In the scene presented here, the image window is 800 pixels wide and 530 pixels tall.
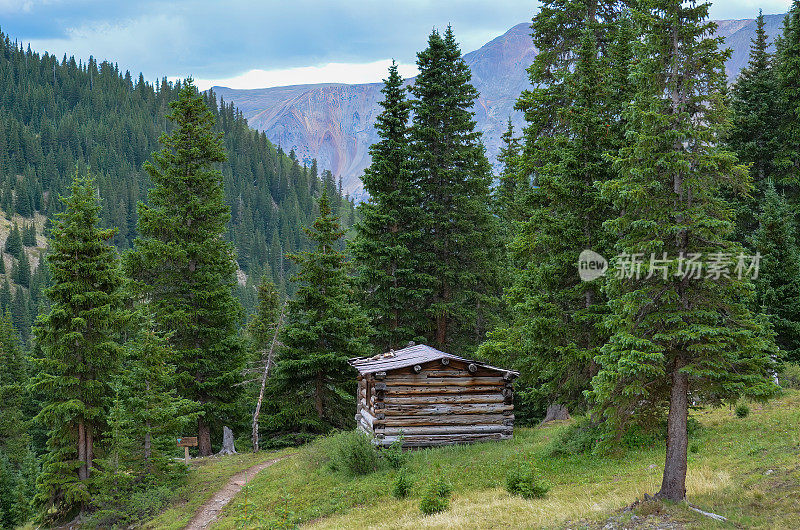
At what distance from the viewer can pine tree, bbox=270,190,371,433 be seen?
27.4 meters

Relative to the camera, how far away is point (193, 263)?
2784 cm

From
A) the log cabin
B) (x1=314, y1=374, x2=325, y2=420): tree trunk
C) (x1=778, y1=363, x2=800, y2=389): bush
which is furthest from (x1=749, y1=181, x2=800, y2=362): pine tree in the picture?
(x1=314, y1=374, x2=325, y2=420): tree trunk

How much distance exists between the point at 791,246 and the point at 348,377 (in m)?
22.6

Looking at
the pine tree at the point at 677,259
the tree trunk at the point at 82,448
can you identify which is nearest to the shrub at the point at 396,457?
the pine tree at the point at 677,259

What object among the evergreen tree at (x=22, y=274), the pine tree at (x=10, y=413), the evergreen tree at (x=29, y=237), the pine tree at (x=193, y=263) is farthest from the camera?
the evergreen tree at (x=29, y=237)

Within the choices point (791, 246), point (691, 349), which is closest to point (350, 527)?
point (691, 349)

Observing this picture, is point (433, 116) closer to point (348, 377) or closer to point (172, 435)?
point (348, 377)

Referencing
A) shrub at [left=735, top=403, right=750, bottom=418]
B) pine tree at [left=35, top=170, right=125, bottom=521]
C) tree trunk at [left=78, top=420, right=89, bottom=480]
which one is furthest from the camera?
tree trunk at [left=78, top=420, right=89, bottom=480]

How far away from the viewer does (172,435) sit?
22.2 metres

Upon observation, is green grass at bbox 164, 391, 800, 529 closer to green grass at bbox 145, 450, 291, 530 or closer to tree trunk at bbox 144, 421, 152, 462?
green grass at bbox 145, 450, 291, 530

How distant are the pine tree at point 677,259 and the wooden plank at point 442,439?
9961 millimetres

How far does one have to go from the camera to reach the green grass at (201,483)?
17438mm

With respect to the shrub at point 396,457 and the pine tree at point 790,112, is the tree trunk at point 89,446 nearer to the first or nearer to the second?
the shrub at point 396,457

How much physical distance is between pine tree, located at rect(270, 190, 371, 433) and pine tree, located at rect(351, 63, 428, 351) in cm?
130
